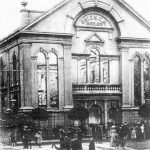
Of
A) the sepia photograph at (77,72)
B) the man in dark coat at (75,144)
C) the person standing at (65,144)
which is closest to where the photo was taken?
the man in dark coat at (75,144)

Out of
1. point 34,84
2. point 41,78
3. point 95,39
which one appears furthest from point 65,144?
point 95,39

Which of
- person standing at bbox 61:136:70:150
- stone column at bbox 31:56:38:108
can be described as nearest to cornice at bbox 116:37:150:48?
stone column at bbox 31:56:38:108

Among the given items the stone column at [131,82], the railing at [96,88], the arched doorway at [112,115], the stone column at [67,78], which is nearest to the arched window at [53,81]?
the stone column at [67,78]

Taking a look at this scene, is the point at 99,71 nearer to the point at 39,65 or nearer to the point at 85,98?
the point at 85,98

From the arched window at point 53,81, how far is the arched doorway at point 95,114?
3238 mm

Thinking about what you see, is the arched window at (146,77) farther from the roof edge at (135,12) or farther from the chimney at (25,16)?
the chimney at (25,16)

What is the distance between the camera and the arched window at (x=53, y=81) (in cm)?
3709

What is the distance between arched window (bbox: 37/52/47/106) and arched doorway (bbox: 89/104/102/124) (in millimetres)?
4262

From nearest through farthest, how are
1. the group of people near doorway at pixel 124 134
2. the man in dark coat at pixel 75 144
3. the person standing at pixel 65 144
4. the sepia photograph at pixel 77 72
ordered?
the man in dark coat at pixel 75 144
the person standing at pixel 65 144
the group of people near doorway at pixel 124 134
the sepia photograph at pixel 77 72

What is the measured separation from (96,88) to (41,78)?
4926 millimetres

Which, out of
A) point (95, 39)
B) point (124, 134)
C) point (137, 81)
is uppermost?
point (95, 39)

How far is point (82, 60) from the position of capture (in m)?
38.2

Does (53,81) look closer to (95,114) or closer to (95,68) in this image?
(95,68)

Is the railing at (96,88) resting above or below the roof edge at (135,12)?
below
